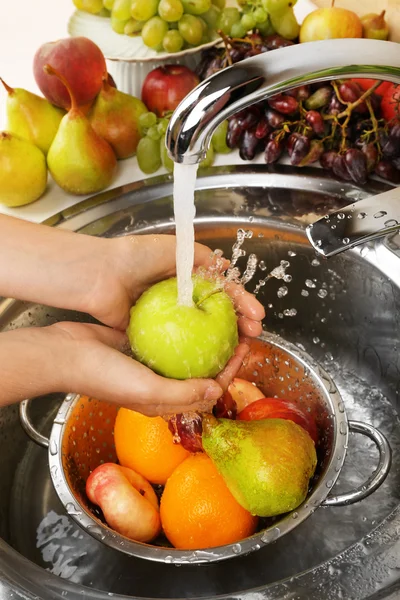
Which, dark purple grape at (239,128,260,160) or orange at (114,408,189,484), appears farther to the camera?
dark purple grape at (239,128,260,160)

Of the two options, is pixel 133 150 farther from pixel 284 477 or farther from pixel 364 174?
pixel 284 477

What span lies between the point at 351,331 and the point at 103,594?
60 cm

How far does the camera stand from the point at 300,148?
42.6 inches

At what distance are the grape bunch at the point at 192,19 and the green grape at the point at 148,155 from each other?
205mm

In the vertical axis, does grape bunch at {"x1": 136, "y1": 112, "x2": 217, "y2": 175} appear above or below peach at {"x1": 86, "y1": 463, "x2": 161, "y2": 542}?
above

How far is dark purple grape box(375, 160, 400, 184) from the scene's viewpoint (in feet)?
3.45

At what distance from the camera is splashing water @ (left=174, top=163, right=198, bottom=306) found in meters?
0.59

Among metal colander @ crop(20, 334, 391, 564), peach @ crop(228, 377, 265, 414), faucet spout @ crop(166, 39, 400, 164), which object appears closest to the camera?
faucet spout @ crop(166, 39, 400, 164)

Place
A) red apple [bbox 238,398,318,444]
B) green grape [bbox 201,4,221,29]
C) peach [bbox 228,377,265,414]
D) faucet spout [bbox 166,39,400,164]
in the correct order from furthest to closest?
green grape [bbox 201,4,221,29] → peach [bbox 228,377,265,414] → red apple [bbox 238,398,318,444] → faucet spout [bbox 166,39,400,164]

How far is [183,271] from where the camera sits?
745 mm

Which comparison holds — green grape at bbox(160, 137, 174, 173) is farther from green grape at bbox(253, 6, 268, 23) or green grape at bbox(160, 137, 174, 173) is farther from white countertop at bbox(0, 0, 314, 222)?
green grape at bbox(253, 6, 268, 23)

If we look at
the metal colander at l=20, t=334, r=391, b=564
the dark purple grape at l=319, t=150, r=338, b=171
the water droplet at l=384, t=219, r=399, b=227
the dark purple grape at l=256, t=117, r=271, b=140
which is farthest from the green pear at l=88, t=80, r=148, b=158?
the water droplet at l=384, t=219, r=399, b=227

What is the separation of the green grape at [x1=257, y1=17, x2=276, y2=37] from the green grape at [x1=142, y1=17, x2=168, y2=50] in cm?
18

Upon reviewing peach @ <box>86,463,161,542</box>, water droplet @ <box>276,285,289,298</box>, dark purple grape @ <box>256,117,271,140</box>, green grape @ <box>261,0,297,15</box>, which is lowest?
peach @ <box>86,463,161,542</box>
